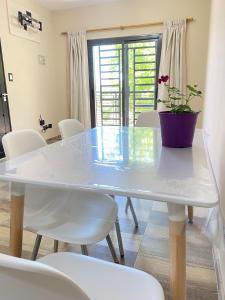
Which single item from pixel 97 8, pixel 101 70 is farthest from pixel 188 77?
pixel 97 8

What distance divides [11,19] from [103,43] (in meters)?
1.53

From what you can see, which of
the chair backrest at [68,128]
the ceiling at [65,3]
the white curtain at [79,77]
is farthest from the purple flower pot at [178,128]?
the ceiling at [65,3]

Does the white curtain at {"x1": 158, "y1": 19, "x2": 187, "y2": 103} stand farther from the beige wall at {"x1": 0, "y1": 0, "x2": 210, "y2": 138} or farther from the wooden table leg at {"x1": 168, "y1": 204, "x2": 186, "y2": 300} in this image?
the wooden table leg at {"x1": 168, "y1": 204, "x2": 186, "y2": 300}

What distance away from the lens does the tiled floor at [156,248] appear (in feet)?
4.16

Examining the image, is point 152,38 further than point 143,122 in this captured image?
Yes

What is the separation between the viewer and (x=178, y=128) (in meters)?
1.08

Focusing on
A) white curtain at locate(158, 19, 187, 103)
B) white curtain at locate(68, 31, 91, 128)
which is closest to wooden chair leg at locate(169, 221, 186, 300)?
white curtain at locate(158, 19, 187, 103)

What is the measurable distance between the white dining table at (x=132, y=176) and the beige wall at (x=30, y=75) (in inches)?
112

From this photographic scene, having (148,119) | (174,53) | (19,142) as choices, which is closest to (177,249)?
(19,142)

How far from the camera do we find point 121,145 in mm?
1269

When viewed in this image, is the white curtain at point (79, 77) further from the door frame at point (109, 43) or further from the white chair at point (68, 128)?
the white chair at point (68, 128)

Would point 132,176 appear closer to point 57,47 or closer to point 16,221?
point 16,221

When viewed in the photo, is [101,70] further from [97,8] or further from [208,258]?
[208,258]

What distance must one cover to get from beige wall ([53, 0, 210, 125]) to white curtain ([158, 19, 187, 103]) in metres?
0.12
